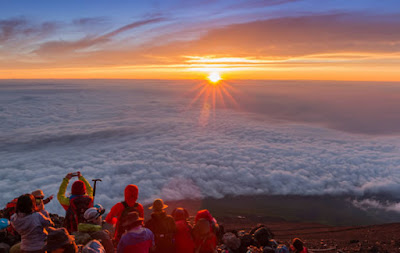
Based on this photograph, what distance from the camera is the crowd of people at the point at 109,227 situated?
363 centimetres

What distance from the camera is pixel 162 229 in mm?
4332

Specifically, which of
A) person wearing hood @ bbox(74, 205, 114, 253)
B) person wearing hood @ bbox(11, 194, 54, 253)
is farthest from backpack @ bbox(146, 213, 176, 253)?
person wearing hood @ bbox(11, 194, 54, 253)

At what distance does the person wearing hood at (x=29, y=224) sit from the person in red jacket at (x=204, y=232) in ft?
7.83

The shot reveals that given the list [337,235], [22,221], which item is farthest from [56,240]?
[337,235]

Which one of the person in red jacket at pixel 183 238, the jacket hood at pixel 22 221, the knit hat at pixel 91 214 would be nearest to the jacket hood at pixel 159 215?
the person in red jacket at pixel 183 238

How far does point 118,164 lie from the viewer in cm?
2492

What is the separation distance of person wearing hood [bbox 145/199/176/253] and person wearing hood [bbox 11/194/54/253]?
1680 millimetres

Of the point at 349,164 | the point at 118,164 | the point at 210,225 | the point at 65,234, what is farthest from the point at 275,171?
the point at 65,234

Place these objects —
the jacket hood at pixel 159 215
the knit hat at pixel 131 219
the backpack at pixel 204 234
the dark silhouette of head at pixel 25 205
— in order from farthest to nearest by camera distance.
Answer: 1. the jacket hood at pixel 159 215
2. the backpack at pixel 204 234
3. the dark silhouette of head at pixel 25 205
4. the knit hat at pixel 131 219

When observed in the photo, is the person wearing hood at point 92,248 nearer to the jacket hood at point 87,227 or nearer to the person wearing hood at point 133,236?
the person wearing hood at point 133,236

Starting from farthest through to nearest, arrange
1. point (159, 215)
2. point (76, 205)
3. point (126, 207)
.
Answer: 1. point (126, 207)
2. point (76, 205)
3. point (159, 215)

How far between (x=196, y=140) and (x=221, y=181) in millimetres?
17937

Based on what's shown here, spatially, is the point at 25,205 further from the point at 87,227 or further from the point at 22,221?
the point at 87,227

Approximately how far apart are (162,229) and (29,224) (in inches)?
80.4
